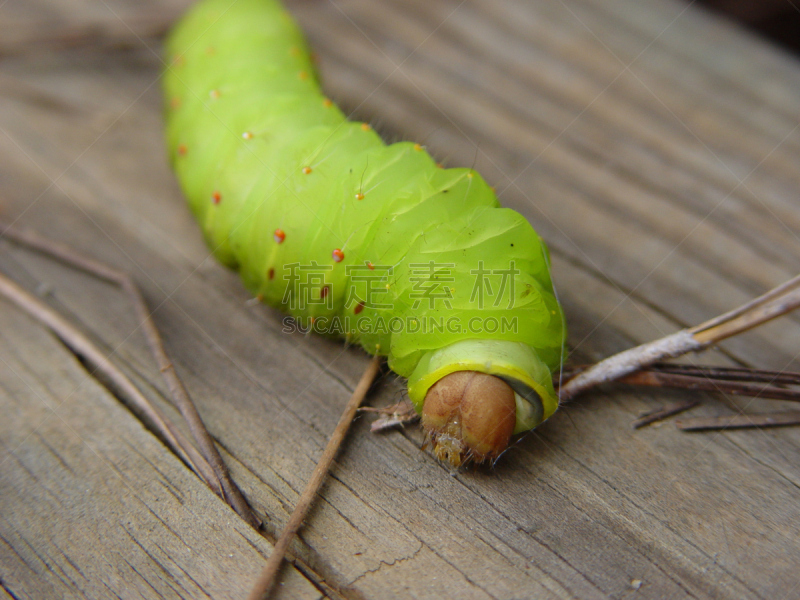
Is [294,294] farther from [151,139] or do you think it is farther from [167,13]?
[167,13]

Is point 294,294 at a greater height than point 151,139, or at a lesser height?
greater

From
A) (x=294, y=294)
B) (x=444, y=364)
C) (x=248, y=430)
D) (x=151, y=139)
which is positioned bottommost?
(x=151, y=139)

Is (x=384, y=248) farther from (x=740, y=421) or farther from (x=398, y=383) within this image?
(x=740, y=421)

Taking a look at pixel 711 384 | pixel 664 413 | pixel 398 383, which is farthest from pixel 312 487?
pixel 711 384

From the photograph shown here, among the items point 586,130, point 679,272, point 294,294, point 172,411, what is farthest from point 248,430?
point 586,130

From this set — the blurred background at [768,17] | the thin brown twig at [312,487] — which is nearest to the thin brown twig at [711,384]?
the thin brown twig at [312,487]

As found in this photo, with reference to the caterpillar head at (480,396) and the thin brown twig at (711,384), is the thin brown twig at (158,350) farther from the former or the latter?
the thin brown twig at (711,384)
